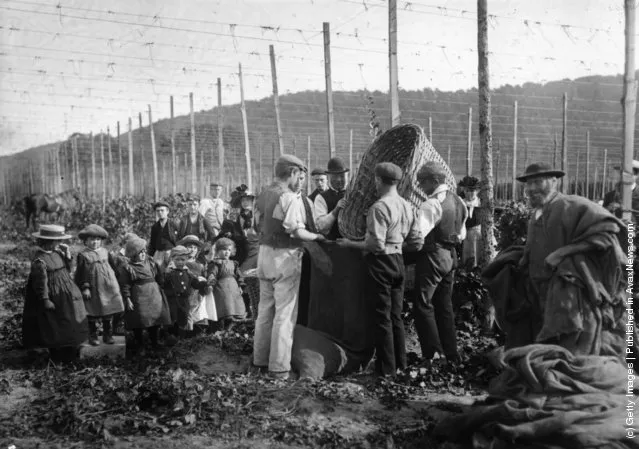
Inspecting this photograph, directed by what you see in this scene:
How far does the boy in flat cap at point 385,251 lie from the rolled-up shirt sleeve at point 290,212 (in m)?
0.44

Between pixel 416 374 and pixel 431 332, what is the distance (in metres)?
0.54

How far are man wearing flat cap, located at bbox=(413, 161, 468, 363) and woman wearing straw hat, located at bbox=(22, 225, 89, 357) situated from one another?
11.6 ft

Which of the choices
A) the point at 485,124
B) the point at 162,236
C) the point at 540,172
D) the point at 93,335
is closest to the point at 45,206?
the point at 162,236

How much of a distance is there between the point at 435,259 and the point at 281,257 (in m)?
1.48

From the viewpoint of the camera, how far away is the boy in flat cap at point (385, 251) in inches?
208

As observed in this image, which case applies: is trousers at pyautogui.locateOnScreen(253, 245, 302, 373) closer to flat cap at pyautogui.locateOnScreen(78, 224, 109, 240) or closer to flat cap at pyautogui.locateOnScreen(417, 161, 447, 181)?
flat cap at pyautogui.locateOnScreen(417, 161, 447, 181)

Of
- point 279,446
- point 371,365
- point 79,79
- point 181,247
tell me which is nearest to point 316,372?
point 371,365

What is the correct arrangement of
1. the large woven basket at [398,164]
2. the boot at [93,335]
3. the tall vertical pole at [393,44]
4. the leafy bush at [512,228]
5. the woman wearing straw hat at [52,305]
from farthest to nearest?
1. the tall vertical pole at [393,44]
2. the leafy bush at [512,228]
3. the boot at [93,335]
4. the large woven basket at [398,164]
5. the woman wearing straw hat at [52,305]

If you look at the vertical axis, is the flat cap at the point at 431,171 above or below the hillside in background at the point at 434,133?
below

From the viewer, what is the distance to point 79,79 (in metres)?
19.7

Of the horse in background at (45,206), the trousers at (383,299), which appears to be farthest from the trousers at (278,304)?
the horse in background at (45,206)

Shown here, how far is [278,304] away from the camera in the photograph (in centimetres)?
570

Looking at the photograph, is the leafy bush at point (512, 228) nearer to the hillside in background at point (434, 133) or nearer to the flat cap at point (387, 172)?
the flat cap at point (387, 172)

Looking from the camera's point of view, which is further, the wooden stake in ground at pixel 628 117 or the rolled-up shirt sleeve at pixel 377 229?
the rolled-up shirt sleeve at pixel 377 229
